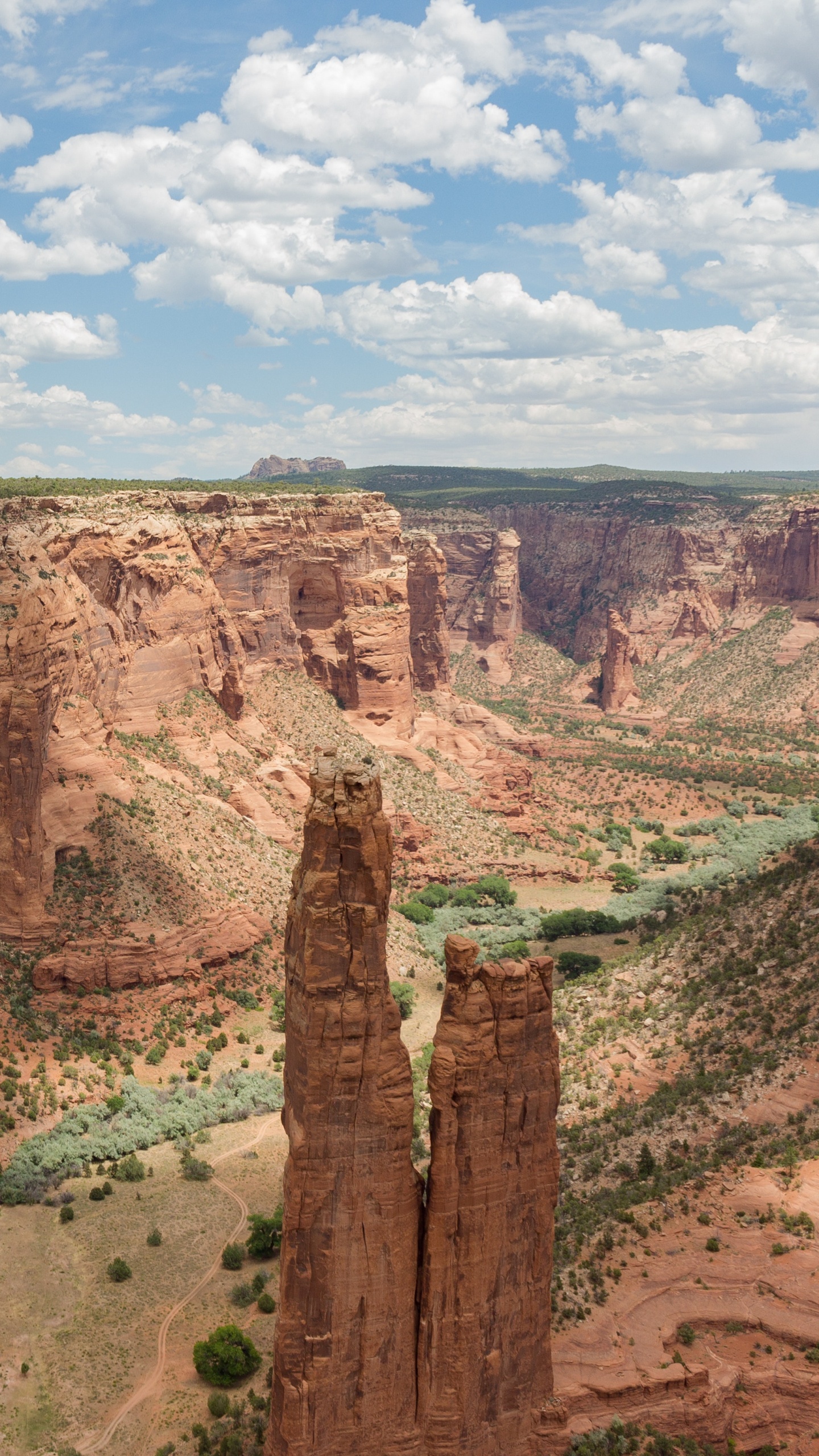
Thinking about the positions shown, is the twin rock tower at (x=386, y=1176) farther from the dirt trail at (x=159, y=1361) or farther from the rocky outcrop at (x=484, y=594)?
the rocky outcrop at (x=484, y=594)

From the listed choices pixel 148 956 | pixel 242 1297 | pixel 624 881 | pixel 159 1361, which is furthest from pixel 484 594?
pixel 159 1361

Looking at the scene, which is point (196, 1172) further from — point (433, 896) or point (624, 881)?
point (624, 881)

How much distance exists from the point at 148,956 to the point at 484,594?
399ft

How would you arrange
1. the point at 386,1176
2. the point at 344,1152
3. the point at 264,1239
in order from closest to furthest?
the point at 344,1152 → the point at 386,1176 → the point at 264,1239

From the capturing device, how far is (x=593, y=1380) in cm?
2534

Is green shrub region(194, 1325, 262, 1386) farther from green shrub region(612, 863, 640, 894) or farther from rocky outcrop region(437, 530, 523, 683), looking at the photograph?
rocky outcrop region(437, 530, 523, 683)

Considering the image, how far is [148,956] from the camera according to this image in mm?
52344

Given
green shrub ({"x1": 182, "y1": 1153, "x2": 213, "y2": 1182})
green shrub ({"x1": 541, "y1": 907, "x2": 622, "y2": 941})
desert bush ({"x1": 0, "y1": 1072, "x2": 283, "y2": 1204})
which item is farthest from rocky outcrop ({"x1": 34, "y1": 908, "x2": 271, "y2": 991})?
green shrub ({"x1": 541, "y1": 907, "x2": 622, "y2": 941})

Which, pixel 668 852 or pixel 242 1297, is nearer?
pixel 242 1297

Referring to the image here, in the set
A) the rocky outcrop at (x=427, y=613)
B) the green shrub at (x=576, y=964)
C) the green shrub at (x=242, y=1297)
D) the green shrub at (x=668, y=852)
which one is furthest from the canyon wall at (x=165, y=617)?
the green shrub at (x=576, y=964)

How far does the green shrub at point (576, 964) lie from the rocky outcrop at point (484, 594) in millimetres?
104914

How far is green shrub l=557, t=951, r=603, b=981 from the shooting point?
205 feet

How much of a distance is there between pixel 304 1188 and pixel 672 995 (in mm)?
29883

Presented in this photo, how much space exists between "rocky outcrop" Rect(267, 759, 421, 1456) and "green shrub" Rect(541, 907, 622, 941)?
1950 inches
